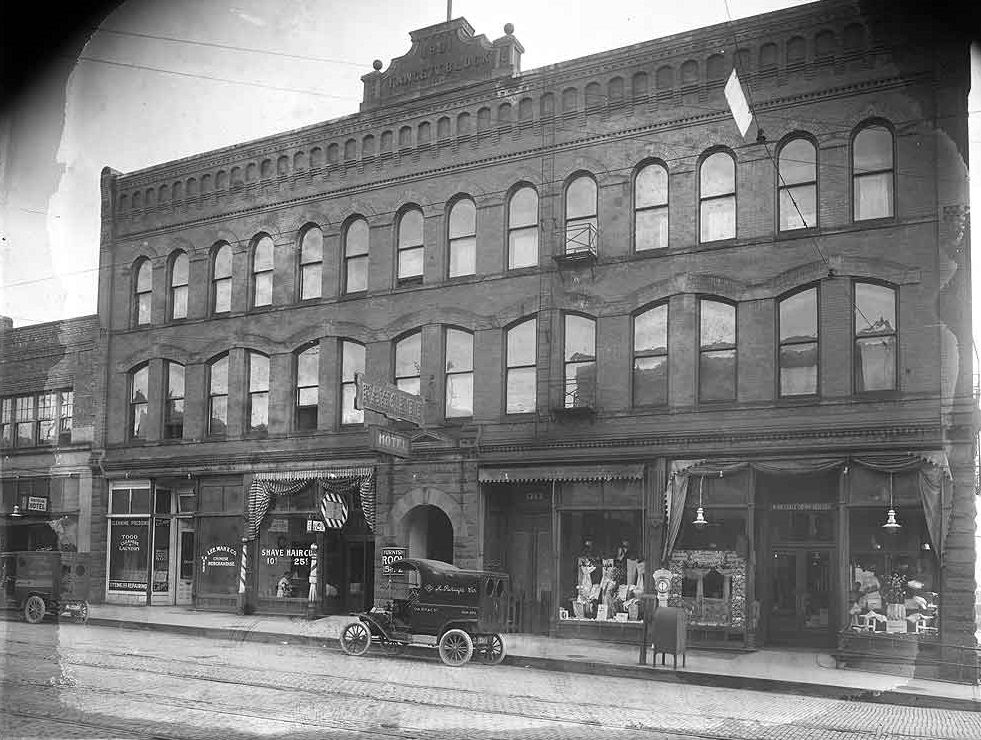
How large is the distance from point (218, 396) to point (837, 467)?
15017 millimetres

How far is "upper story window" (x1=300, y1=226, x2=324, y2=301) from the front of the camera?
24703mm

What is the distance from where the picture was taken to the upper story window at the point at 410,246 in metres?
23.6

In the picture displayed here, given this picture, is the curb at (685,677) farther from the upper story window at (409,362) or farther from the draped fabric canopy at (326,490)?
the upper story window at (409,362)

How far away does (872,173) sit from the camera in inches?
729

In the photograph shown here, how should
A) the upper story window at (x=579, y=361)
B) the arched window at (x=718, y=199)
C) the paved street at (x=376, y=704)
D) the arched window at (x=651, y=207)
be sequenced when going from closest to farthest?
the paved street at (x=376, y=704)
the arched window at (x=718, y=199)
the arched window at (x=651, y=207)
the upper story window at (x=579, y=361)

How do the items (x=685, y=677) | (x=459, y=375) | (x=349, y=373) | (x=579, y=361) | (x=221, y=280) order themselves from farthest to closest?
1. (x=221, y=280)
2. (x=349, y=373)
3. (x=459, y=375)
4. (x=579, y=361)
5. (x=685, y=677)

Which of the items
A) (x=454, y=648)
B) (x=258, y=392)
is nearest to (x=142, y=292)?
(x=258, y=392)

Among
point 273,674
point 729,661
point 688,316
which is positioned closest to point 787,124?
point 688,316

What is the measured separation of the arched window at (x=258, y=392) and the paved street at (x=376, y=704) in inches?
321

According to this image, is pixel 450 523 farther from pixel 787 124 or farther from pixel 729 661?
pixel 787 124

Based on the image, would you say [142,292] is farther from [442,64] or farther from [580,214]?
[580,214]

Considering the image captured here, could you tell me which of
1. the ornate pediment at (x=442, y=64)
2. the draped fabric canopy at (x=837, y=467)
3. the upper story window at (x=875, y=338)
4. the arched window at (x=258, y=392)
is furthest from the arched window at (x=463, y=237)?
the upper story window at (x=875, y=338)

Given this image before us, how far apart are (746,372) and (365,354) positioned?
29.6ft

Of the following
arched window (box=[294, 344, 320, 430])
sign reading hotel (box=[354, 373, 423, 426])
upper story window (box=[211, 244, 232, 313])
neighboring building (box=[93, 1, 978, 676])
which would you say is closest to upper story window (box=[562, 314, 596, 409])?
neighboring building (box=[93, 1, 978, 676])
